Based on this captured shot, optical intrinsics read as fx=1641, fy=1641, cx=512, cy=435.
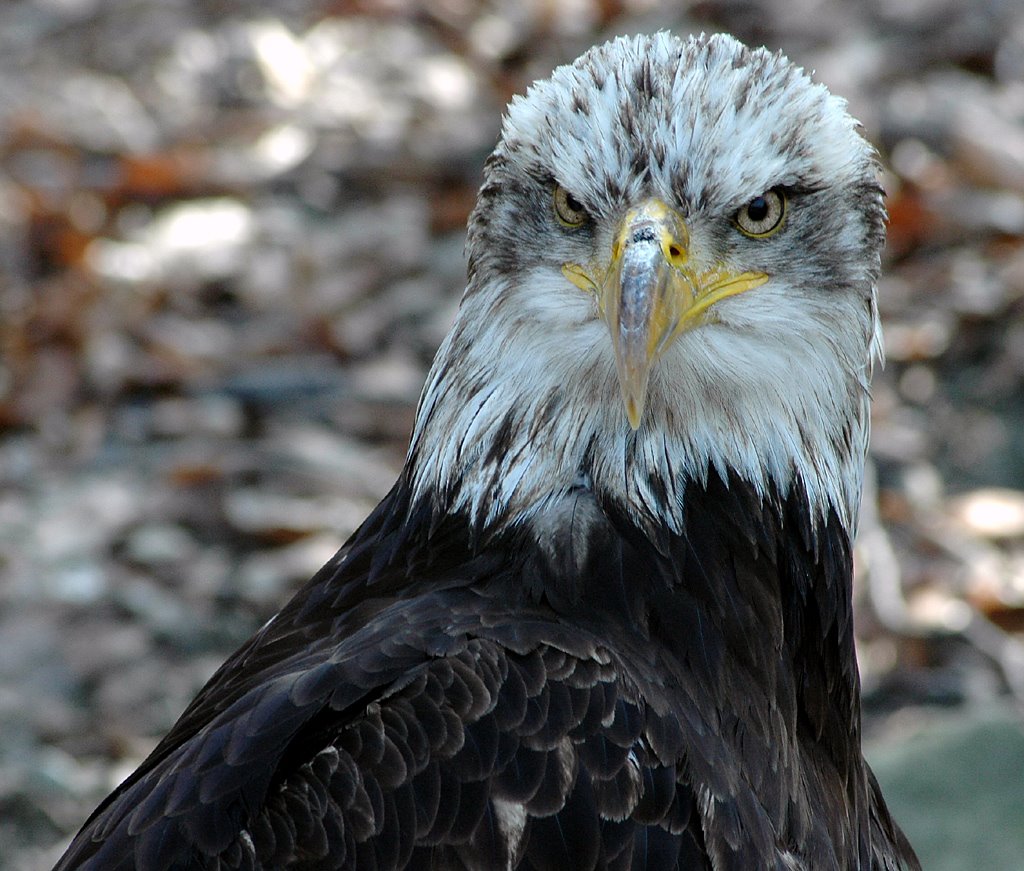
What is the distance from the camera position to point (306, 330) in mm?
7531

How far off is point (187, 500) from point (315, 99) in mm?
3188

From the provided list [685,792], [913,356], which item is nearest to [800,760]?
[685,792]

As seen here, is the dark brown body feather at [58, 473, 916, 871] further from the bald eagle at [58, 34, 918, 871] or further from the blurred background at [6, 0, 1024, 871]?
the blurred background at [6, 0, 1024, 871]

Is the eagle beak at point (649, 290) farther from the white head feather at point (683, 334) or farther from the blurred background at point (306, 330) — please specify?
the blurred background at point (306, 330)

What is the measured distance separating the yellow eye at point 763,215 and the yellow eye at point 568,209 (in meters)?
0.32

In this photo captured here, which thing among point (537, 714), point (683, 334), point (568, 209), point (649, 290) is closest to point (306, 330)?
point (568, 209)

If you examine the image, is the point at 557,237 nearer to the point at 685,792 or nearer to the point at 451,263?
the point at 685,792

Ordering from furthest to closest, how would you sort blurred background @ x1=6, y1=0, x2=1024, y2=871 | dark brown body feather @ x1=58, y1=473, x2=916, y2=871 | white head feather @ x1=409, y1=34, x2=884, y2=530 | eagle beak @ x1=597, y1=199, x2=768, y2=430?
blurred background @ x1=6, y1=0, x2=1024, y2=871, white head feather @ x1=409, y1=34, x2=884, y2=530, eagle beak @ x1=597, y1=199, x2=768, y2=430, dark brown body feather @ x1=58, y1=473, x2=916, y2=871

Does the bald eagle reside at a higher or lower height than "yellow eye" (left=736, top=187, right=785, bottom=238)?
lower

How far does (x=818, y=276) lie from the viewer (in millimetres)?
3449

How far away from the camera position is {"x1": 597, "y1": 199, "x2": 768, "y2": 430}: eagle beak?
313cm

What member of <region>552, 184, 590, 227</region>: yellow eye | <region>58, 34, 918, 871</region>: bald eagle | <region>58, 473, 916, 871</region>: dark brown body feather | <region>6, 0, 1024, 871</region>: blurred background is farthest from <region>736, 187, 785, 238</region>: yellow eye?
<region>6, 0, 1024, 871</region>: blurred background

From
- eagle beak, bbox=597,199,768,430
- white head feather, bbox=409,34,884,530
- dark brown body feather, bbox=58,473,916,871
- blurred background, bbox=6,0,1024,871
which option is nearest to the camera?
dark brown body feather, bbox=58,473,916,871

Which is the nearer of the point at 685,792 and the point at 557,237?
the point at 685,792
